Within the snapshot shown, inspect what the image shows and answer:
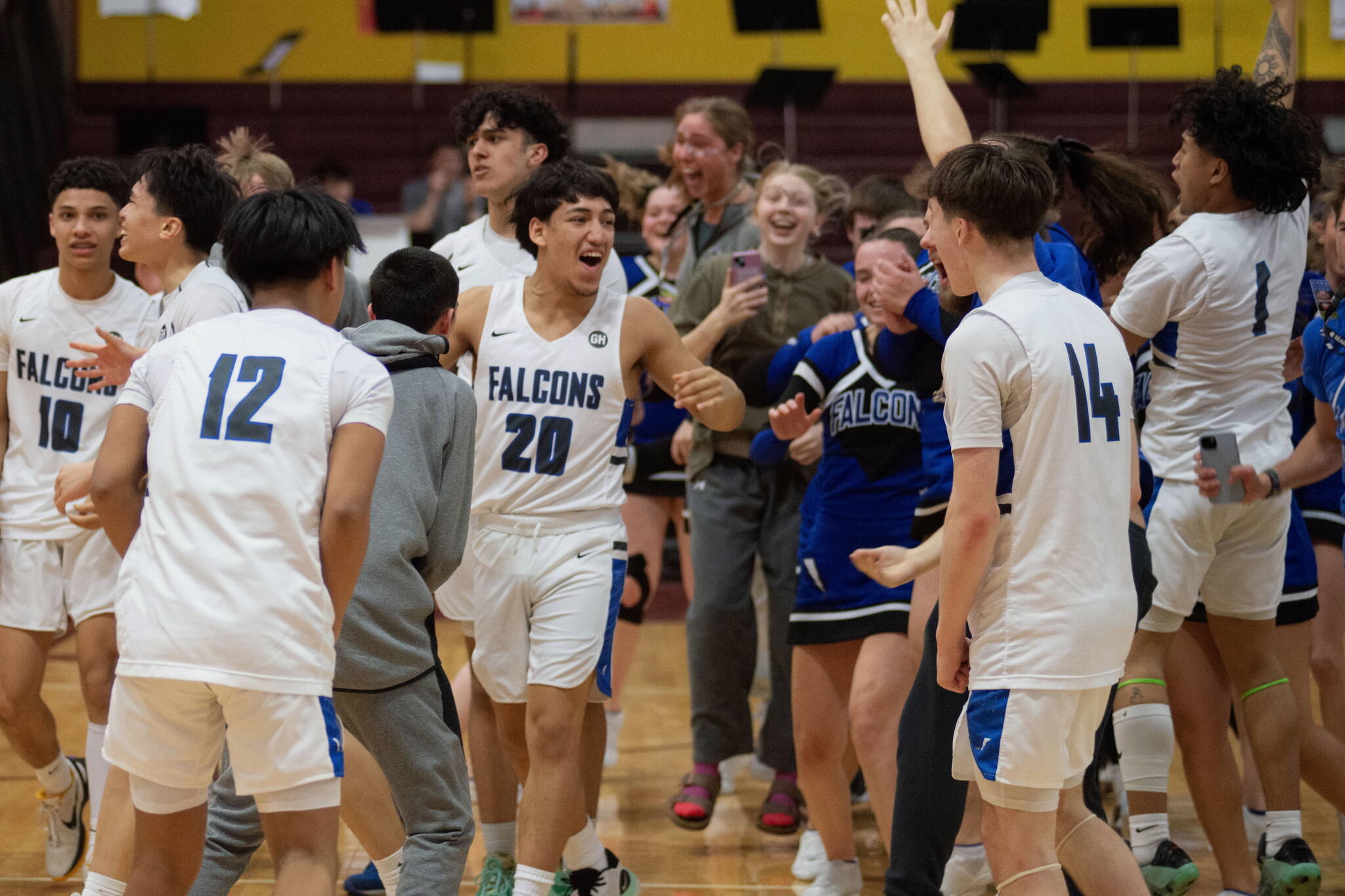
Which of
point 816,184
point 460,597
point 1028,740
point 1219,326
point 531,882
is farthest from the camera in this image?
point 816,184

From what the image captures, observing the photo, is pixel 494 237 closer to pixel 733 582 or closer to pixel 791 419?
pixel 791 419

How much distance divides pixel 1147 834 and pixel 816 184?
2.41 meters

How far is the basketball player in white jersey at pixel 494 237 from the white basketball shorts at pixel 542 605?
0.30 meters

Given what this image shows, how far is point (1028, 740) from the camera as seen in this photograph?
8.45ft

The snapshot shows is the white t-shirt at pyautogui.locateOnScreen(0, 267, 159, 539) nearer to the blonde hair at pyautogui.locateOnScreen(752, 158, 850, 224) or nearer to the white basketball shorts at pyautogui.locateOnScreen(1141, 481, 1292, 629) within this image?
the blonde hair at pyautogui.locateOnScreen(752, 158, 850, 224)

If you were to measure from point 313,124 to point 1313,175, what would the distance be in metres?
11.3

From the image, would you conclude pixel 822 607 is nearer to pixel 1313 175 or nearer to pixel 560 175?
pixel 560 175

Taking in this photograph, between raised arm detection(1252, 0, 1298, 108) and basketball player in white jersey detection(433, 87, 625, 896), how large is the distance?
6.46 ft

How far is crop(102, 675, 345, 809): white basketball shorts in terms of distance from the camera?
238cm

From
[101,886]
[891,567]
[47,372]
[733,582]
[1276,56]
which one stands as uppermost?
[1276,56]

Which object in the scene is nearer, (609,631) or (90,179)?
(609,631)

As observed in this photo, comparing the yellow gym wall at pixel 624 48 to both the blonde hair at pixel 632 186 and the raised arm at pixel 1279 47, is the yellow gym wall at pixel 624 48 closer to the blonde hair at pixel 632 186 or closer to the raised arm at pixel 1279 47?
the blonde hair at pixel 632 186

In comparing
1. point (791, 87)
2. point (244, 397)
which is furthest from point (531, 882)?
point (791, 87)

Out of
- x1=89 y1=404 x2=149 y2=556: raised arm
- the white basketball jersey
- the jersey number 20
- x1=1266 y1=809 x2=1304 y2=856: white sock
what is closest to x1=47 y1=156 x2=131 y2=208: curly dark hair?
the white basketball jersey
